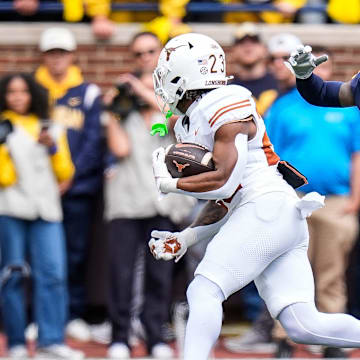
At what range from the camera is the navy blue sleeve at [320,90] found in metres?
5.59

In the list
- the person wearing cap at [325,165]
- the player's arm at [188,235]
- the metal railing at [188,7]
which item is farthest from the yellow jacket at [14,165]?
the player's arm at [188,235]

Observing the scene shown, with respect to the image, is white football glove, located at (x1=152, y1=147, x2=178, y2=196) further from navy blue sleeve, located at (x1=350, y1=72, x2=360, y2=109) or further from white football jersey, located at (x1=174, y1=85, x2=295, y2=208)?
navy blue sleeve, located at (x1=350, y1=72, x2=360, y2=109)

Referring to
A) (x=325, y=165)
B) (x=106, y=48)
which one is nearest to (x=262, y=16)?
(x=106, y=48)

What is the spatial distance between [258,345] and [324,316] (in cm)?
262

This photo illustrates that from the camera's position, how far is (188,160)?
524 centimetres

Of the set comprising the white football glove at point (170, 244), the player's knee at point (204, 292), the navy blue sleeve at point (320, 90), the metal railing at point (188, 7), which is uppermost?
the navy blue sleeve at point (320, 90)

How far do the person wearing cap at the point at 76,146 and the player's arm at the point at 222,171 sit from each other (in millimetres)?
2942

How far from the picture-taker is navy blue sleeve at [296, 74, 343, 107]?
559 cm

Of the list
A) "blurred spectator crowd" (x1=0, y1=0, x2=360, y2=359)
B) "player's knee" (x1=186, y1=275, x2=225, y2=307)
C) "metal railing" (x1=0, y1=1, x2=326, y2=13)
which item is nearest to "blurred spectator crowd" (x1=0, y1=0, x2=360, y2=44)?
"metal railing" (x1=0, y1=1, x2=326, y2=13)

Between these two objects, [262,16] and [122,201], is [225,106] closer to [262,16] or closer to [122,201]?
[122,201]

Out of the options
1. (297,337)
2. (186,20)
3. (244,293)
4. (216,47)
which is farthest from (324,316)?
(186,20)

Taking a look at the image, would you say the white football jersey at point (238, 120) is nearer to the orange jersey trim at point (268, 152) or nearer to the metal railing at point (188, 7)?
the orange jersey trim at point (268, 152)

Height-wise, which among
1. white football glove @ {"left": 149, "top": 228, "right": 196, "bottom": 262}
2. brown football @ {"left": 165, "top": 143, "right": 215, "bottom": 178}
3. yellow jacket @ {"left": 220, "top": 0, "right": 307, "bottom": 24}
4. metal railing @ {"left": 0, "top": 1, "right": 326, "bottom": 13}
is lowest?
white football glove @ {"left": 149, "top": 228, "right": 196, "bottom": 262}

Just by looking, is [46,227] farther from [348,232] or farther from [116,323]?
[348,232]
